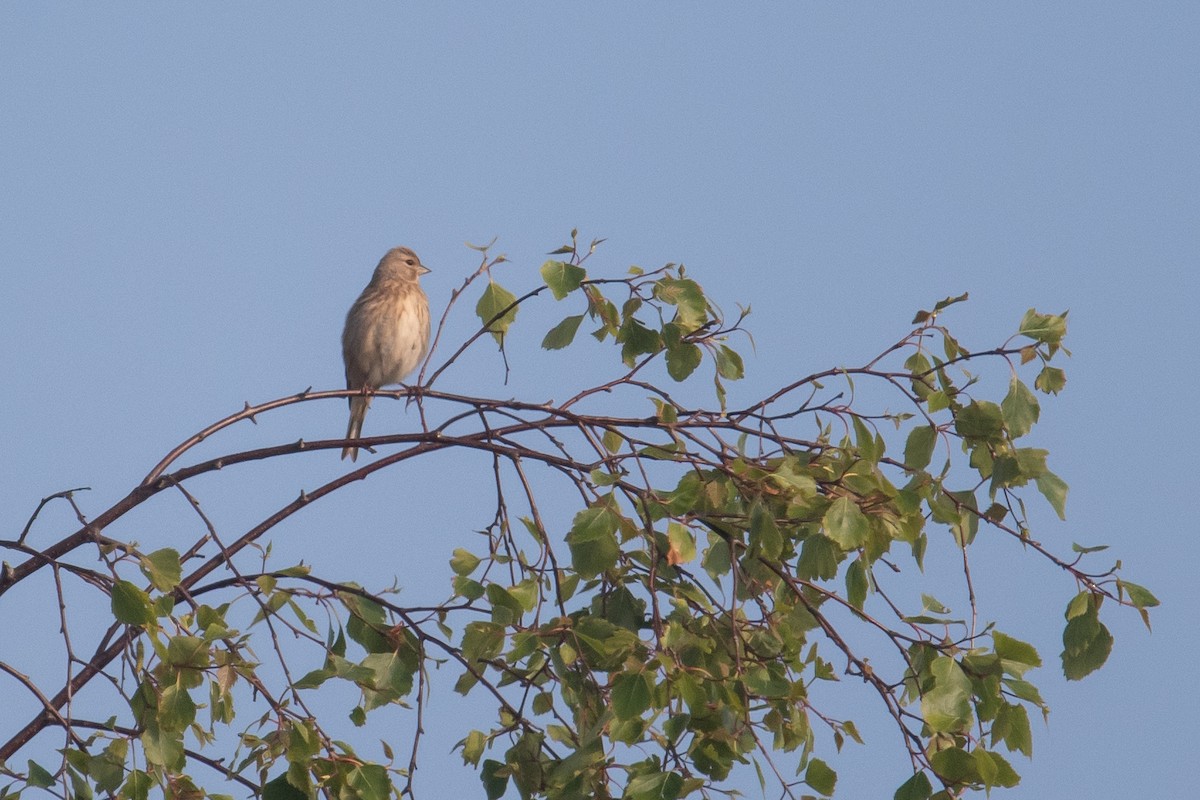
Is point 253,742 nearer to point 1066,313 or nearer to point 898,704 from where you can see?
point 898,704

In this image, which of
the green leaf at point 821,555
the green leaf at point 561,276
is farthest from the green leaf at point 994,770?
the green leaf at point 561,276

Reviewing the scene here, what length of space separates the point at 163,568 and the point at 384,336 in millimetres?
6752

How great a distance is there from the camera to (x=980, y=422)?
3.71 m

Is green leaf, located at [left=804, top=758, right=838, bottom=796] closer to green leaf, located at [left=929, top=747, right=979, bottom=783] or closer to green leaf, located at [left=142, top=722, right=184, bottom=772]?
green leaf, located at [left=929, top=747, right=979, bottom=783]

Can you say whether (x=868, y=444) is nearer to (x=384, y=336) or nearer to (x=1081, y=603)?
(x=1081, y=603)

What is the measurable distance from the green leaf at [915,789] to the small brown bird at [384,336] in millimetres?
6920

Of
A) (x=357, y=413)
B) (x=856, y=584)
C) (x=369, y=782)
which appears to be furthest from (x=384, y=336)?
(x=856, y=584)

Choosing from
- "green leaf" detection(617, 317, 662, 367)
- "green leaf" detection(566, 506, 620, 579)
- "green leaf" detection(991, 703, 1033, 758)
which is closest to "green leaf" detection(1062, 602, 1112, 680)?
"green leaf" detection(991, 703, 1033, 758)

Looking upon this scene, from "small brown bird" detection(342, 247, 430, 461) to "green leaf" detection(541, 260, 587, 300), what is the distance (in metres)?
6.16

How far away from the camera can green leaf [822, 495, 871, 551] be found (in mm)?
3229

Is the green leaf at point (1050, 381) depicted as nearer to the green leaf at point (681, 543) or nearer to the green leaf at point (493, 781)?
the green leaf at point (681, 543)

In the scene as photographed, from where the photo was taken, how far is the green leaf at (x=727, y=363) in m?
4.04

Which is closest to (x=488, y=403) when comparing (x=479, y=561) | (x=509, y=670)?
(x=479, y=561)

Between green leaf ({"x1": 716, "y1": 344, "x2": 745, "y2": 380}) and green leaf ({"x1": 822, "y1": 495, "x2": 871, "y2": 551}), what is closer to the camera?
green leaf ({"x1": 822, "y1": 495, "x2": 871, "y2": 551})
